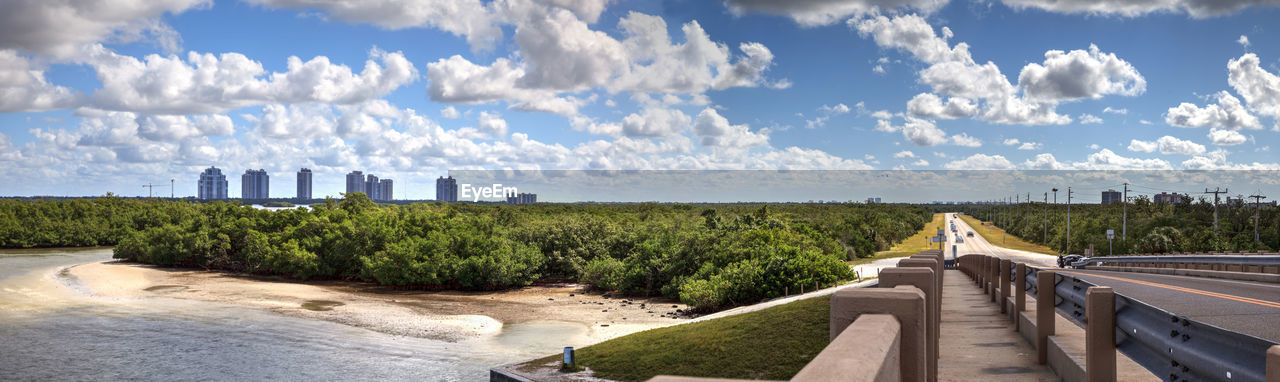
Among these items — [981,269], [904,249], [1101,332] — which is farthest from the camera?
[904,249]

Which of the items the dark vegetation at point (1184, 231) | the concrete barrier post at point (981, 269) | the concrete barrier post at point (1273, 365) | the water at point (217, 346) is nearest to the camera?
the concrete barrier post at point (1273, 365)

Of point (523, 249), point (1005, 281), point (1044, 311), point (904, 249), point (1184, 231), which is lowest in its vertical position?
point (904, 249)

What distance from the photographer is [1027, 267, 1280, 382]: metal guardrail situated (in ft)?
10.2

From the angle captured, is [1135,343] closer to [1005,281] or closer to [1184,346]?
[1184,346]

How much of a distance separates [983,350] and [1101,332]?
4.57m

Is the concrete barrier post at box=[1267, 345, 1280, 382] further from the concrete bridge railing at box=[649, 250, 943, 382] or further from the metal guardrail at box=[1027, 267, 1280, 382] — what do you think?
the concrete bridge railing at box=[649, 250, 943, 382]

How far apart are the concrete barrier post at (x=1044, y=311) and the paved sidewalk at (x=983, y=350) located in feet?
0.58

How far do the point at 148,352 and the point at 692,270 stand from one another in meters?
31.2

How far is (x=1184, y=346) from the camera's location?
3.77 meters

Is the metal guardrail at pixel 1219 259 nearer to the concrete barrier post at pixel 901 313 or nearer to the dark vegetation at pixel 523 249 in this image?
the dark vegetation at pixel 523 249

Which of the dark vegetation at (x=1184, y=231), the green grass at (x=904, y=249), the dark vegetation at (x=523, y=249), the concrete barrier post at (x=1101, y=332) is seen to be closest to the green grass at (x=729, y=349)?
the dark vegetation at (x=523, y=249)

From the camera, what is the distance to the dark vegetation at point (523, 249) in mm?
43312

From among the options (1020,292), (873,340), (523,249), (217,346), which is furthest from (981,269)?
(523,249)

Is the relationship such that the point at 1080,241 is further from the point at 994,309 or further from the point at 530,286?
the point at 994,309
